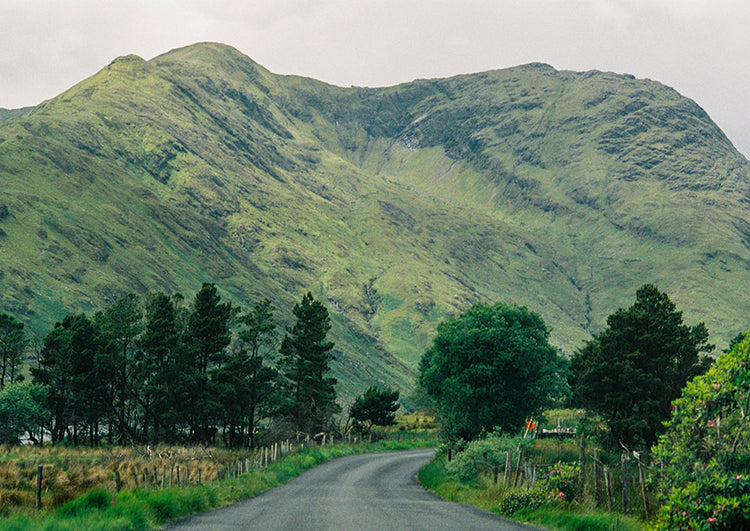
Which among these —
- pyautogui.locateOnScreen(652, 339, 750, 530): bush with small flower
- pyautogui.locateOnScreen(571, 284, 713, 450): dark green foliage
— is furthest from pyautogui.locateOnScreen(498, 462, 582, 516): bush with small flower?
pyautogui.locateOnScreen(571, 284, 713, 450): dark green foliage

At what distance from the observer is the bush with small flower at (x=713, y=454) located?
45.1 ft

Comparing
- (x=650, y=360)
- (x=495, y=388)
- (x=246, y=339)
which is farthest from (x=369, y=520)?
(x=246, y=339)

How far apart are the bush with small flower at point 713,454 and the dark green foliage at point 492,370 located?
101 ft

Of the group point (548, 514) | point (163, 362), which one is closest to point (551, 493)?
point (548, 514)

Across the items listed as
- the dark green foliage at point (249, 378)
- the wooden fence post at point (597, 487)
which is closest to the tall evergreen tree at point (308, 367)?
the dark green foliage at point (249, 378)

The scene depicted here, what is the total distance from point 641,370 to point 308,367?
41.0 m

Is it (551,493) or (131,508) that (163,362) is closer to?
(131,508)

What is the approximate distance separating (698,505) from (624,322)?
58605 millimetres

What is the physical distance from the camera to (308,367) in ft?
286

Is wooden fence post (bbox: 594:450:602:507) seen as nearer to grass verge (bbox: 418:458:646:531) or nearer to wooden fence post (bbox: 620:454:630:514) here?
grass verge (bbox: 418:458:646:531)

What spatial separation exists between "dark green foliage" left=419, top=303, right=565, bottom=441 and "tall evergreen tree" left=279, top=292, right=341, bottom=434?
38.5m

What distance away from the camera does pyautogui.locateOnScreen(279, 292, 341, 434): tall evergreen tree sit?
8694 cm

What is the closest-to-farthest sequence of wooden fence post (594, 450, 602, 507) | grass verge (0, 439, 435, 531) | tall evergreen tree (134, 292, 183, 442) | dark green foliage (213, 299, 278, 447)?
grass verge (0, 439, 435, 531) → wooden fence post (594, 450, 602, 507) → tall evergreen tree (134, 292, 183, 442) → dark green foliage (213, 299, 278, 447)

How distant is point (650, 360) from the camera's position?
66.3 meters
